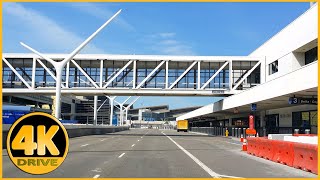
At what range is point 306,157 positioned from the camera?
13.9 metres

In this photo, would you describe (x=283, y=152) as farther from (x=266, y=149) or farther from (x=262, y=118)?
(x=262, y=118)

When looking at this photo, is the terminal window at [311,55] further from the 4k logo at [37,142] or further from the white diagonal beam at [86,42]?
the 4k logo at [37,142]

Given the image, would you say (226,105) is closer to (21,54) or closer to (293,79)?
(293,79)

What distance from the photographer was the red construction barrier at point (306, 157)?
515 inches

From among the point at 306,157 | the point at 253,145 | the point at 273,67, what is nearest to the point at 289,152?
the point at 306,157

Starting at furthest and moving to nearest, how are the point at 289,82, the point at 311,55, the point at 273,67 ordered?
1. the point at 273,67
2. the point at 311,55
3. the point at 289,82

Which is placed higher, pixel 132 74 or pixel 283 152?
pixel 132 74

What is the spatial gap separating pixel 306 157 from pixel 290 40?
104 feet

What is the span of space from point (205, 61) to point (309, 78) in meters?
31.1

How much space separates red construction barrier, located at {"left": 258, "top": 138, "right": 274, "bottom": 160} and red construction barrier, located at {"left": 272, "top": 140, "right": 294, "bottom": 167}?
33 cm

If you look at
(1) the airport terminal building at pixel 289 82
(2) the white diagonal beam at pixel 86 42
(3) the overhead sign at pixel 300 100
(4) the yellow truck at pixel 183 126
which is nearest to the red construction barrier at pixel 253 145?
(1) the airport terminal building at pixel 289 82

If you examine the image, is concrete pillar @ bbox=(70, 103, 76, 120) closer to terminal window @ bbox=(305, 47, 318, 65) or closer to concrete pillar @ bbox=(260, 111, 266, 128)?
concrete pillar @ bbox=(260, 111, 266, 128)

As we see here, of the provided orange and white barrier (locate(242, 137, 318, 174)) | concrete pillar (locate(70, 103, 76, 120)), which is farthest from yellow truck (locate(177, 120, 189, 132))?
orange and white barrier (locate(242, 137, 318, 174))

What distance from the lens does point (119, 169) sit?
13.4 meters
